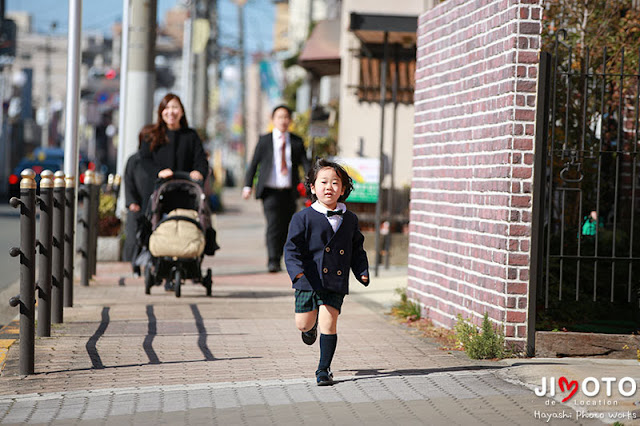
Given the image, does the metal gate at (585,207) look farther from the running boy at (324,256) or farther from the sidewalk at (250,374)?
the running boy at (324,256)

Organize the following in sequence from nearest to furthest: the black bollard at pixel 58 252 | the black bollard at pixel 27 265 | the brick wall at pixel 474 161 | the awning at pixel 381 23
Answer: the black bollard at pixel 27 265 < the brick wall at pixel 474 161 < the black bollard at pixel 58 252 < the awning at pixel 381 23

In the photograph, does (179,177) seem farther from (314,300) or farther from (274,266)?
(314,300)

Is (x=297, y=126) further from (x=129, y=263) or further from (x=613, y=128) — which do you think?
(x=613, y=128)

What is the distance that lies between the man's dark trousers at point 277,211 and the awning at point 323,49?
939 cm

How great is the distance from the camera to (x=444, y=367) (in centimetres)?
710

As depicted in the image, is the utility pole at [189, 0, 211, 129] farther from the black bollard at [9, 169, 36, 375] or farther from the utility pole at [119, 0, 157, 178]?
the black bollard at [9, 169, 36, 375]

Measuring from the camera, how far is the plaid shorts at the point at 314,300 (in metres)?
6.53

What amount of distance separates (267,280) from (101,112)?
70654 millimetres

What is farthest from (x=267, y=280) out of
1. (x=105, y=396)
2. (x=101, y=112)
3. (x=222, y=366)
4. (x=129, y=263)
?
(x=101, y=112)

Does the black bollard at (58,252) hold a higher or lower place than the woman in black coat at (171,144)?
lower

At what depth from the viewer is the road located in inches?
414

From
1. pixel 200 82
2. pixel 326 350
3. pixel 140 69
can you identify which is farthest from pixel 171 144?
pixel 200 82

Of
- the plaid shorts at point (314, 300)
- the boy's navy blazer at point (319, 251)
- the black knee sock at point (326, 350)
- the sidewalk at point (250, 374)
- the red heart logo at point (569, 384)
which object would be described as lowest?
the sidewalk at point (250, 374)

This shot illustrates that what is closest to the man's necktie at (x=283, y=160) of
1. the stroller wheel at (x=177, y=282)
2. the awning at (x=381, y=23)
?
the awning at (x=381, y=23)
